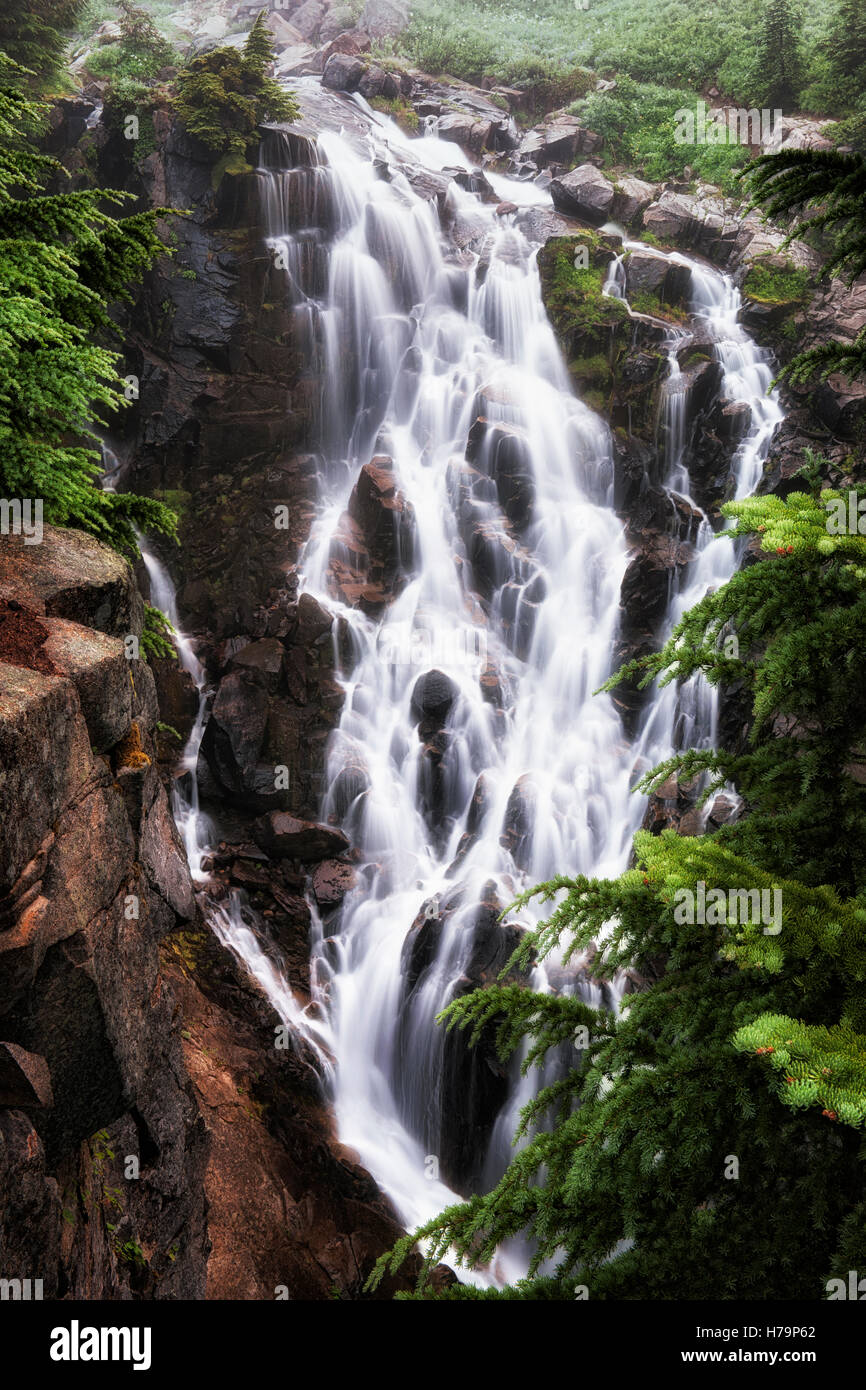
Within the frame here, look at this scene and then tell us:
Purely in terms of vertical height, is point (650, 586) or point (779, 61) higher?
point (779, 61)

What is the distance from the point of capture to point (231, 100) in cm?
1923

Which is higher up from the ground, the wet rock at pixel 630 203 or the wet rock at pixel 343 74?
the wet rock at pixel 343 74

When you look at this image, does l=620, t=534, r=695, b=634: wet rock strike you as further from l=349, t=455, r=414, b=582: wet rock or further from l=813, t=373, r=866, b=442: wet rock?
l=349, t=455, r=414, b=582: wet rock

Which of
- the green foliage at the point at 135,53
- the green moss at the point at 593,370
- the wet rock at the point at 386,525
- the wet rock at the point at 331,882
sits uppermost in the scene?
the green foliage at the point at 135,53

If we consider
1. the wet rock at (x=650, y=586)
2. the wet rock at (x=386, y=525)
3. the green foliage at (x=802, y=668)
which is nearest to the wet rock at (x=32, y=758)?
the green foliage at (x=802, y=668)

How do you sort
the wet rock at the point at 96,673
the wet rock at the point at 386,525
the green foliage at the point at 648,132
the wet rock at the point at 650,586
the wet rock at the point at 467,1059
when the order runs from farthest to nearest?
the green foliage at the point at 648,132
the wet rock at the point at 386,525
the wet rock at the point at 650,586
the wet rock at the point at 467,1059
the wet rock at the point at 96,673

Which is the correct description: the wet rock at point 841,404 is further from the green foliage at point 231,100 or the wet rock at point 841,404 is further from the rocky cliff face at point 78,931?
the rocky cliff face at point 78,931

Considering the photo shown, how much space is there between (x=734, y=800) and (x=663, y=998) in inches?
414

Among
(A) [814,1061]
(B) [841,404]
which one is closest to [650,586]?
(B) [841,404]

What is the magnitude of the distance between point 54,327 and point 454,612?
13.2m

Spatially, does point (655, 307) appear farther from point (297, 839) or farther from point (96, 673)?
point (96, 673)

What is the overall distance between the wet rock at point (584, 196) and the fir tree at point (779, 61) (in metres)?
5.72

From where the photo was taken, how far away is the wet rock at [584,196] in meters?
23.4

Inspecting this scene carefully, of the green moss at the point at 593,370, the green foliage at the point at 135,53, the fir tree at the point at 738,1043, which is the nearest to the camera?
the fir tree at the point at 738,1043
